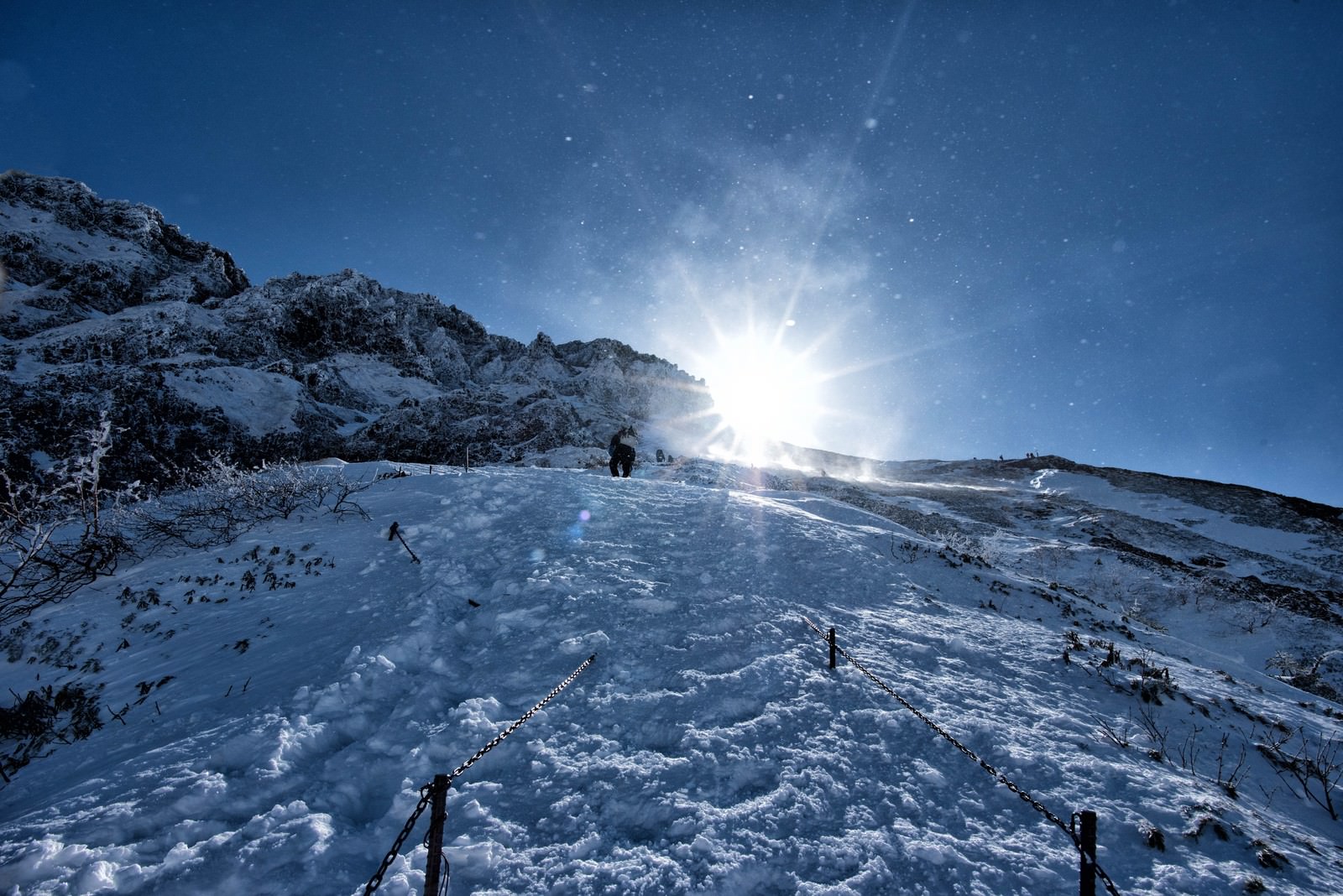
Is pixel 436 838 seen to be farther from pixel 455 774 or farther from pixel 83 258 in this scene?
pixel 83 258

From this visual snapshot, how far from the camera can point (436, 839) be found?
2.94 meters

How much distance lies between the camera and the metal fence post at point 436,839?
284cm

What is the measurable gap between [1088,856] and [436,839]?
4164mm

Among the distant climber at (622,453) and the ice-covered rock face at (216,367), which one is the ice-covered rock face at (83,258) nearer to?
the ice-covered rock face at (216,367)

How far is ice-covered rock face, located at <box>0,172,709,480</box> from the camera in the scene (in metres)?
22.4

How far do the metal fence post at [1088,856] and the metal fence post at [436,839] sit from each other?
12.8 ft

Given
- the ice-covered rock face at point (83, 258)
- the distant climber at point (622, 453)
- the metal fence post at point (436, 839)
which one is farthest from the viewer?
the ice-covered rock face at point (83, 258)

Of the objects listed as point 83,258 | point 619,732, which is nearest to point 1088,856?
point 619,732

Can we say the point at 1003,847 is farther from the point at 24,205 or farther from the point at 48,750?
the point at 24,205

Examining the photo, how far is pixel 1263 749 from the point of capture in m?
6.10

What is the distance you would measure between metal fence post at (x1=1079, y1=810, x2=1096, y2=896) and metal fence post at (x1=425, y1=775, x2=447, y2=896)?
12.8 ft

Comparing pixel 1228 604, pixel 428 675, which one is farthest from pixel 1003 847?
pixel 1228 604

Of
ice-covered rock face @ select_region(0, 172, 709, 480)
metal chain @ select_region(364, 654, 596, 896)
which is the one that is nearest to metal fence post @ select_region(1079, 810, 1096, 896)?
metal chain @ select_region(364, 654, 596, 896)

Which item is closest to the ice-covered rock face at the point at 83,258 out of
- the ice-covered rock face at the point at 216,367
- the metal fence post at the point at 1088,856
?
the ice-covered rock face at the point at 216,367
